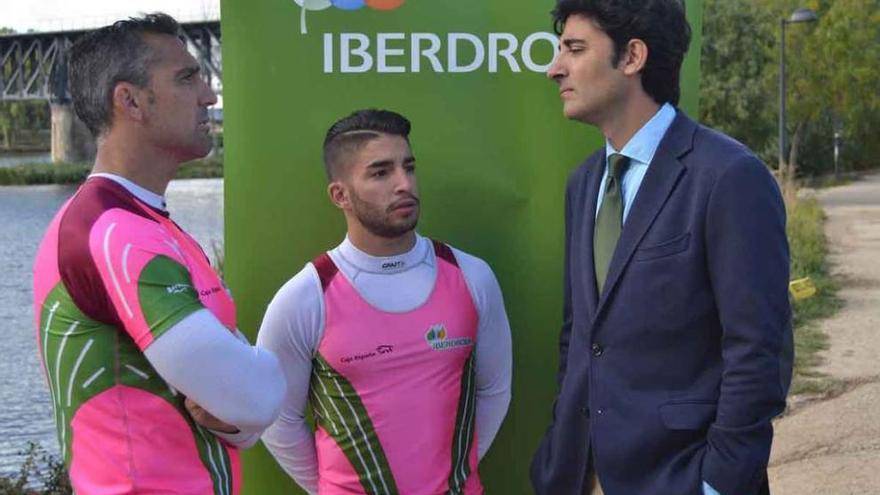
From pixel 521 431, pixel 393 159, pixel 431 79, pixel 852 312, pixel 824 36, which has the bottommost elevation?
pixel 852 312

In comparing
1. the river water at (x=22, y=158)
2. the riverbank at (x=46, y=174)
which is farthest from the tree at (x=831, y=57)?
the river water at (x=22, y=158)

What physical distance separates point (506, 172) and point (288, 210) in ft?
2.09

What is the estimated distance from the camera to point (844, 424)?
635 centimetres

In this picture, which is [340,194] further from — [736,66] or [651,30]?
[736,66]

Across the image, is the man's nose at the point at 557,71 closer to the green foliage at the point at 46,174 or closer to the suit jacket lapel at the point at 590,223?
the suit jacket lapel at the point at 590,223

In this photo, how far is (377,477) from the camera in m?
2.65

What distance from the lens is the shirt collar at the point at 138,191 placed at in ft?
6.45

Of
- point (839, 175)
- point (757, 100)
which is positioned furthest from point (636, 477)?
point (839, 175)

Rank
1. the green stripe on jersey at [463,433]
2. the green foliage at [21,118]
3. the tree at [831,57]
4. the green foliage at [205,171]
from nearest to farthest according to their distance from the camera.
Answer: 1. the green stripe on jersey at [463,433]
2. the green foliage at [205,171]
3. the tree at [831,57]
4. the green foliage at [21,118]

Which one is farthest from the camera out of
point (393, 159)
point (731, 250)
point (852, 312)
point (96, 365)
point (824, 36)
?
point (824, 36)

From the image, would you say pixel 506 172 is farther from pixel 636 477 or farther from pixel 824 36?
pixel 824 36

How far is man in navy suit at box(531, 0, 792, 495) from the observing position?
2.16 m

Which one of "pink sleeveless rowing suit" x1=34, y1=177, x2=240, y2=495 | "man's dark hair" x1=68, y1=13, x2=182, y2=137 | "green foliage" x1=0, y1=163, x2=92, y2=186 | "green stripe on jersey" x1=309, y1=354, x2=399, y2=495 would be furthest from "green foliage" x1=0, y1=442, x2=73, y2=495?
"green foliage" x1=0, y1=163, x2=92, y2=186

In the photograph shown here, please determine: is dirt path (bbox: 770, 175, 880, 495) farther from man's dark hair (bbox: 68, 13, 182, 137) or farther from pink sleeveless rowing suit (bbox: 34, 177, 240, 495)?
man's dark hair (bbox: 68, 13, 182, 137)
